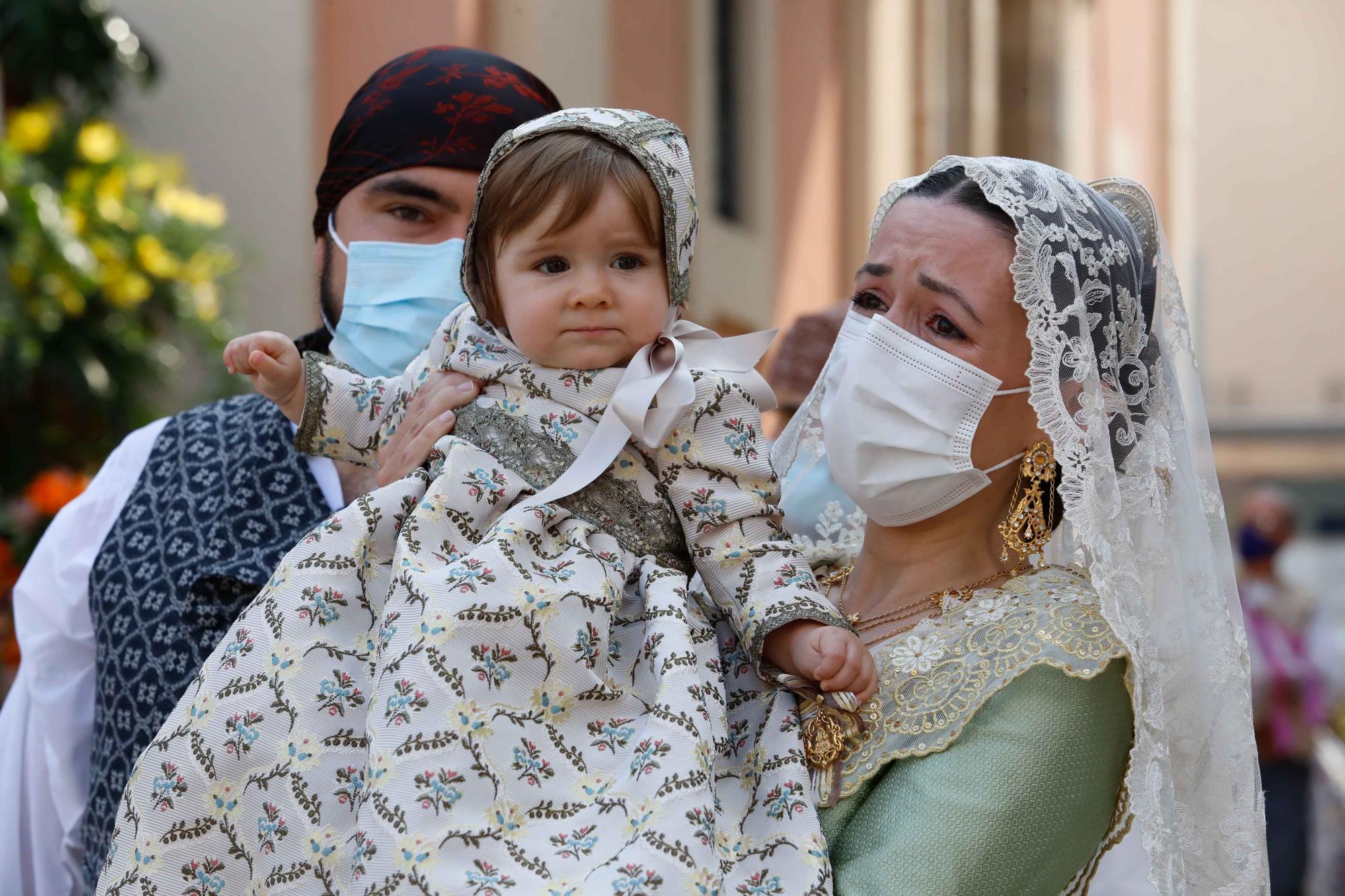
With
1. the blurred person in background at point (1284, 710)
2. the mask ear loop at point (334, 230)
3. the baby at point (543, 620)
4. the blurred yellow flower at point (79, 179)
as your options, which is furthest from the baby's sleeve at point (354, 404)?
the blurred person in background at point (1284, 710)

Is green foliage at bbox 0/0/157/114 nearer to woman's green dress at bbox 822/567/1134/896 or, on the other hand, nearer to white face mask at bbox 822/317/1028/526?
white face mask at bbox 822/317/1028/526

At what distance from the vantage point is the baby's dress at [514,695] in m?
2.11

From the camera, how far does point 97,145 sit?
5.75 metres

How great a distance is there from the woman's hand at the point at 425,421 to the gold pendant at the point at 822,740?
2.35ft

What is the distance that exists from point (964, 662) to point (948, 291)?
573mm

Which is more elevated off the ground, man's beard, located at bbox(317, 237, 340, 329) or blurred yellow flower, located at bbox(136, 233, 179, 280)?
man's beard, located at bbox(317, 237, 340, 329)

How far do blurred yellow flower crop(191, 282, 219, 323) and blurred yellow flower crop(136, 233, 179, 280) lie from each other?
14 centimetres

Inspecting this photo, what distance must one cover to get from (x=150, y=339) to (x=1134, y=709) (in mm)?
4410

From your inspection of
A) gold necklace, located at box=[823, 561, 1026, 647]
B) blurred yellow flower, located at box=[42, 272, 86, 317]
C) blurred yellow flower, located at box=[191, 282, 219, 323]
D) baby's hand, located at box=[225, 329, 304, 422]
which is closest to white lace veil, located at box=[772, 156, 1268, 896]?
gold necklace, located at box=[823, 561, 1026, 647]

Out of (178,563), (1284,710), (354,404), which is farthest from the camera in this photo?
(1284,710)

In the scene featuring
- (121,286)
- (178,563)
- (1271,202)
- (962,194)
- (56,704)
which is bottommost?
(1271,202)

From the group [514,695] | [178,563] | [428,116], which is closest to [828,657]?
[514,695]

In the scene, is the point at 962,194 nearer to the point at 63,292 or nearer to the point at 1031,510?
the point at 1031,510

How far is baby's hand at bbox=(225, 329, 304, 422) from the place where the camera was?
2.66m
